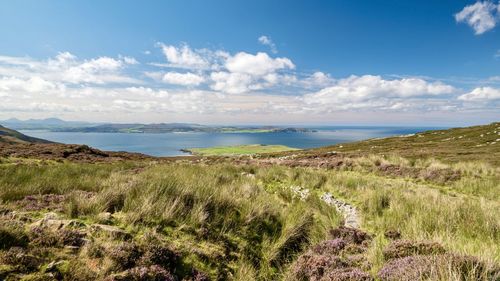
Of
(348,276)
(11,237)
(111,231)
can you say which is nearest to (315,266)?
(348,276)

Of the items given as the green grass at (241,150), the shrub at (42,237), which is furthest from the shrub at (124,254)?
Result: the green grass at (241,150)

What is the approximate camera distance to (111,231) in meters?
4.21

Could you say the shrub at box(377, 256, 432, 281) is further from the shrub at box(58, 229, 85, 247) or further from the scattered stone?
the shrub at box(58, 229, 85, 247)

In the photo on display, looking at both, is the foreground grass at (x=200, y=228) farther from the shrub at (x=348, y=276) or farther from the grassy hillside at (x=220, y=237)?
the shrub at (x=348, y=276)

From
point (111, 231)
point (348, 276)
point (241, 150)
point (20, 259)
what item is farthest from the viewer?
point (241, 150)

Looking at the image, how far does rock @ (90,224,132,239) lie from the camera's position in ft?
13.8

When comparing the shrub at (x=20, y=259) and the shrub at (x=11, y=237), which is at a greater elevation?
the shrub at (x=11, y=237)

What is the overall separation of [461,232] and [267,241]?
3.80 m

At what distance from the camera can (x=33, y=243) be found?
3555 mm

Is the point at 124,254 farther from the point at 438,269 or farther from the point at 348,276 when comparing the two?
the point at 438,269

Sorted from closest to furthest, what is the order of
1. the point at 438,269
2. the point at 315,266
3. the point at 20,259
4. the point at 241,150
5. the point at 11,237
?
the point at 438,269, the point at 20,259, the point at 11,237, the point at 315,266, the point at 241,150

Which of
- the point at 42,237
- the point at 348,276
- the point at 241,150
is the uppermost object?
the point at 42,237

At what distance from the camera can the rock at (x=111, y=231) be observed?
165 inches

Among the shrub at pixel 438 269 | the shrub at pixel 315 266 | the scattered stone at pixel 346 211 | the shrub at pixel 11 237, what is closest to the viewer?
the shrub at pixel 438 269
